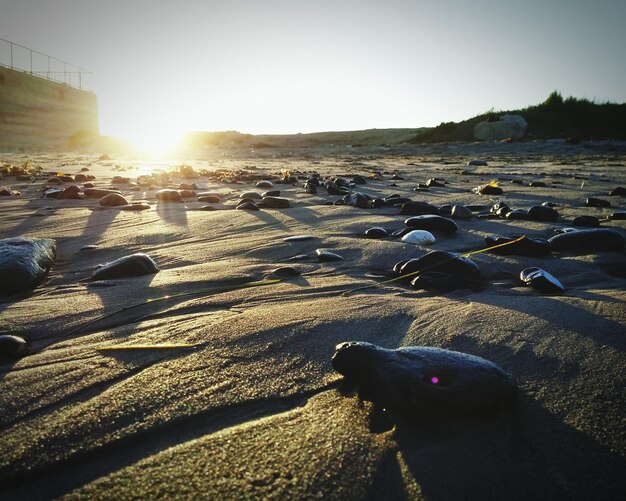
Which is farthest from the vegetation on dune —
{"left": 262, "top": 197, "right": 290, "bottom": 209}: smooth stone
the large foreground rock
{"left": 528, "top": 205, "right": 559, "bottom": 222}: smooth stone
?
{"left": 262, "top": 197, "right": 290, "bottom": 209}: smooth stone

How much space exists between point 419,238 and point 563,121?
57.0ft

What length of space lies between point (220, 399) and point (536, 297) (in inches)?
51.3

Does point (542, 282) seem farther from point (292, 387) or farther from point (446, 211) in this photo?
point (446, 211)

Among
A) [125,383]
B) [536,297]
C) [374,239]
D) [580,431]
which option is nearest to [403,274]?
[536,297]

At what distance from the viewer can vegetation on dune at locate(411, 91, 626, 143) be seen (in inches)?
623

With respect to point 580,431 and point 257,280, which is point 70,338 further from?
point 580,431

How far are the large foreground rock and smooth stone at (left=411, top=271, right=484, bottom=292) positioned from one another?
52.5 ft

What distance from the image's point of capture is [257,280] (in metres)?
2.04

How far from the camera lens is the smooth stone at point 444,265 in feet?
6.51

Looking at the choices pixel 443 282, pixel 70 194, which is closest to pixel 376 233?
pixel 443 282

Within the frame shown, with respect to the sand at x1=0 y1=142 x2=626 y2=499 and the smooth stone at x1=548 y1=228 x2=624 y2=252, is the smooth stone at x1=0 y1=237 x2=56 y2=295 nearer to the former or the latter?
the sand at x1=0 y1=142 x2=626 y2=499

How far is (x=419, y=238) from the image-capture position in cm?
265

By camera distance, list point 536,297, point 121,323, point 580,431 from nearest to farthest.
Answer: point 580,431, point 121,323, point 536,297

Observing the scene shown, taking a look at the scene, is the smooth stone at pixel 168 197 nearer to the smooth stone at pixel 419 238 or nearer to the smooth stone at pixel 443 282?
the smooth stone at pixel 419 238
